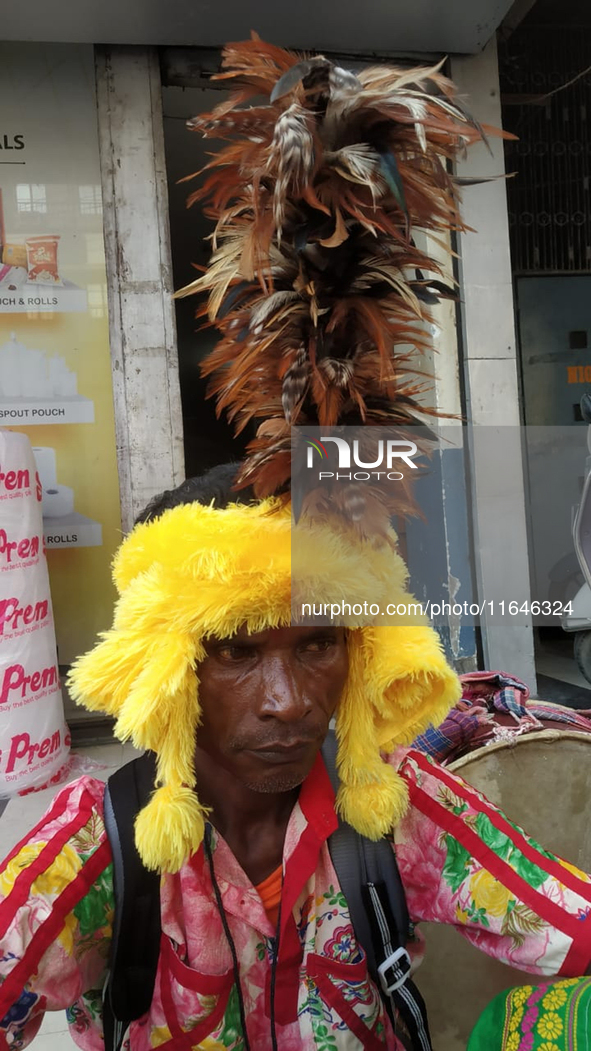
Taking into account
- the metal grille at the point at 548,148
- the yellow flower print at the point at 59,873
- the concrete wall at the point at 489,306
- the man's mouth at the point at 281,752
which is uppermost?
the metal grille at the point at 548,148

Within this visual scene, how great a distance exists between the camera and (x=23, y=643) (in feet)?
12.3

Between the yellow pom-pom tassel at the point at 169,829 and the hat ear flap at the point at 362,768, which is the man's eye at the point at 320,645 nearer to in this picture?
the hat ear flap at the point at 362,768

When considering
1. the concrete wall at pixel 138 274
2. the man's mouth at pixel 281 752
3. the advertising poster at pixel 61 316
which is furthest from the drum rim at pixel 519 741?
the advertising poster at pixel 61 316

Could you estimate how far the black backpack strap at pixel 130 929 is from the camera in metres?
1.18

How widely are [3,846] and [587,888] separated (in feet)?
8.82

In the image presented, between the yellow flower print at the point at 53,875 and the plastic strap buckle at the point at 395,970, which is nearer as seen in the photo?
the yellow flower print at the point at 53,875

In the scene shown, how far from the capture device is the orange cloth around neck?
4.19 feet

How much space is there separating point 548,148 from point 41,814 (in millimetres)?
5763

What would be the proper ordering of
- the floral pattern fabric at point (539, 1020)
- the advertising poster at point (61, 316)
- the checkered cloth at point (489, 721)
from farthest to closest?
the advertising poster at point (61, 316)
the checkered cloth at point (489, 721)
the floral pattern fabric at point (539, 1020)

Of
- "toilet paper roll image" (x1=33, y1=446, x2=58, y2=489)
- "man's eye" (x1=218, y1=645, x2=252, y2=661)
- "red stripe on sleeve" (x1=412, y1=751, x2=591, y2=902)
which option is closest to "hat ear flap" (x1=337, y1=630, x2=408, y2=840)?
"red stripe on sleeve" (x1=412, y1=751, x2=591, y2=902)

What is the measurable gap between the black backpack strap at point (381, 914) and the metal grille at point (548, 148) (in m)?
5.23

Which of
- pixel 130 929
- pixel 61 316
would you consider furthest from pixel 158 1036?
pixel 61 316

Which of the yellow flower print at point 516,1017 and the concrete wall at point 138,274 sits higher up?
the concrete wall at point 138,274

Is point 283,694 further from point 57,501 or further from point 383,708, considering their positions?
point 57,501
